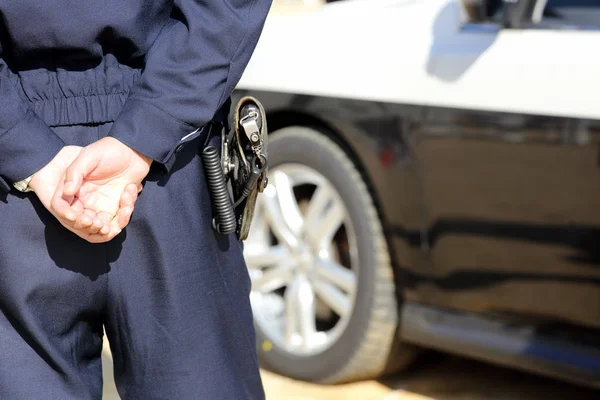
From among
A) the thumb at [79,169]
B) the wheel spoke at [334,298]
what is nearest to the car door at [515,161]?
the wheel spoke at [334,298]

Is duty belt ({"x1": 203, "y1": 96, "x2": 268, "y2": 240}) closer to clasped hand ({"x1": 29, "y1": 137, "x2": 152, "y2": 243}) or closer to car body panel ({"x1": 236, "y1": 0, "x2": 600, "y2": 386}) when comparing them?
clasped hand ({"x1": 29, "y1": 137, "x2": 152, "y2": 243})

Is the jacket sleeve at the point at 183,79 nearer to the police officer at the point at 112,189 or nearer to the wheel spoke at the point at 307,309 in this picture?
the police officer at the point at 112,189

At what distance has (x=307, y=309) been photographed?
3451 millimetres

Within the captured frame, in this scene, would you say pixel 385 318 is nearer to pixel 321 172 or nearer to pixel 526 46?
pixel 321 172

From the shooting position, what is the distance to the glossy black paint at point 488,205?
2697 mm

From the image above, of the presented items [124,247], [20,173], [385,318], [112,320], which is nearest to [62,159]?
[20,173]

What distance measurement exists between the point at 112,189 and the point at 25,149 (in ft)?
0.48

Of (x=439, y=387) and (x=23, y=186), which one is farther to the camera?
(x=439, y=387)

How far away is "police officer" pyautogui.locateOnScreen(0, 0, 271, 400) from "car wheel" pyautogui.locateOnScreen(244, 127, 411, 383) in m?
1.56

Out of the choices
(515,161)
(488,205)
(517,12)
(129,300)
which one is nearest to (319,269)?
(488,205)

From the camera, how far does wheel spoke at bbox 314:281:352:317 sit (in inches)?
131

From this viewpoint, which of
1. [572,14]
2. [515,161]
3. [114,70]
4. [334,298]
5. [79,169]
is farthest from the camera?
[334,298]

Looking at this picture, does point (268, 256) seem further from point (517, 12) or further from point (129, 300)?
point (129, 300)

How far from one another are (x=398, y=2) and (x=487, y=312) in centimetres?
107
